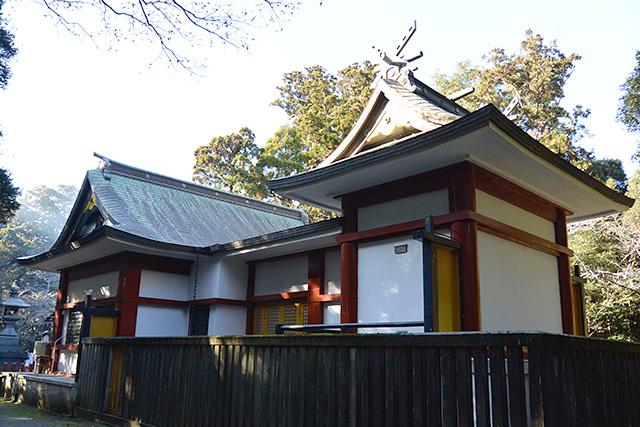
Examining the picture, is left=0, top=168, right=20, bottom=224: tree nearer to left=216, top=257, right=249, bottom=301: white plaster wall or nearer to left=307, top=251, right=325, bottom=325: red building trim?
left=216, top=257, right=249, bottom=301: white plaster wall

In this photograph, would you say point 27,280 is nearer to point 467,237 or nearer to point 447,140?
point 467,237

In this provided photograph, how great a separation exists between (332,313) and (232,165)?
23234mm

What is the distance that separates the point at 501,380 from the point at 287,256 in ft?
29.3

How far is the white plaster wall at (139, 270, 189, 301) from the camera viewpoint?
13.4 meters

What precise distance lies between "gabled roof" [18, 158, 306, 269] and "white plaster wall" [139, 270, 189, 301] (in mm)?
928

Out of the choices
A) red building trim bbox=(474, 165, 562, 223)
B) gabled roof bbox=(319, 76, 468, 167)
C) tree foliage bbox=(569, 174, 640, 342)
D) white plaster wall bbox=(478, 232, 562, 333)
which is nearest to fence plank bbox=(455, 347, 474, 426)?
white plaster wall bbox=(478, 232, 562, 333)

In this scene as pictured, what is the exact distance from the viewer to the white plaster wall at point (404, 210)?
8.30 metres

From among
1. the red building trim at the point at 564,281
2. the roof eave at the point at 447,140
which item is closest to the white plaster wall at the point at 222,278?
the roof eave at the point at 447,140

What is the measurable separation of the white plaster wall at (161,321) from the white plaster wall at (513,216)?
8.25 metres

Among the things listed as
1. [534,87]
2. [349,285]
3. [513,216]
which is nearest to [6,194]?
[349,285]

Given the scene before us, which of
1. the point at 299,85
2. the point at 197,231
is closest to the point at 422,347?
the point at 197,231

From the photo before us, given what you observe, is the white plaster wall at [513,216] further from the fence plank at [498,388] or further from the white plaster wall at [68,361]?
the white plaster wall at [68,361]

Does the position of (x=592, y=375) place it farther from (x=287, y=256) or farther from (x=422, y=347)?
(x=287, y=256)

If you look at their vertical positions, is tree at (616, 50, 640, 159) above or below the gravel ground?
above
